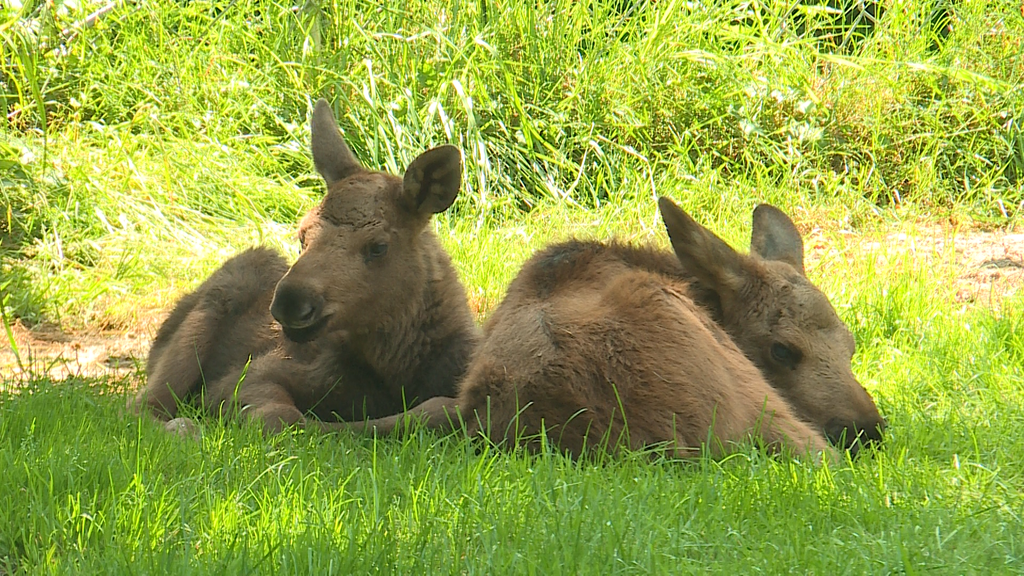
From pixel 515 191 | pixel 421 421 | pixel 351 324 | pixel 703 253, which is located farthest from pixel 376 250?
pixel 515 191

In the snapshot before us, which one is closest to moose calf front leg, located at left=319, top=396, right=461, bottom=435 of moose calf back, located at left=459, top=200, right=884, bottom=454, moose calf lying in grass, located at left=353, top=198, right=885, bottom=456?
moose calf lying in grass, located at left=353, top=198, right=885, bottom=456

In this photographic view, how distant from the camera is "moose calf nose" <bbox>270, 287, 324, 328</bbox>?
4.73 metres

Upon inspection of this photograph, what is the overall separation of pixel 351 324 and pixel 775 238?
1926 mm

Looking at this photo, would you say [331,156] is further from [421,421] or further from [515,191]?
[515,191]

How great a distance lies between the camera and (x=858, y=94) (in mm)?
9461

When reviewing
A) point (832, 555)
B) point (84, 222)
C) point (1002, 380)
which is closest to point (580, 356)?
point (832, 555)

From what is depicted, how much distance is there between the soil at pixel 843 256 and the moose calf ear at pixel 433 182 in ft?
5.93

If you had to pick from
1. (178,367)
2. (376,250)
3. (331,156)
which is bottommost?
(178,367)

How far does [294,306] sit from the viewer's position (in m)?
4.73

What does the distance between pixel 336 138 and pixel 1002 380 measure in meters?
3.13

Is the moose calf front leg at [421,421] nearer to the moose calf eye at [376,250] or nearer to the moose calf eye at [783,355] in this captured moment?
the moose calf eye at [376,250]

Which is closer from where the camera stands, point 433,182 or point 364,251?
point 364,251

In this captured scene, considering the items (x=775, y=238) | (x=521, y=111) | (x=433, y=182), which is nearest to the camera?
(x=433, y=182)

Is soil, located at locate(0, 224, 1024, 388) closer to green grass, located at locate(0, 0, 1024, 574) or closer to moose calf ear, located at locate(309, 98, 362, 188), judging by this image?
green grass, located at locate(0, 0, 1024, 574)
